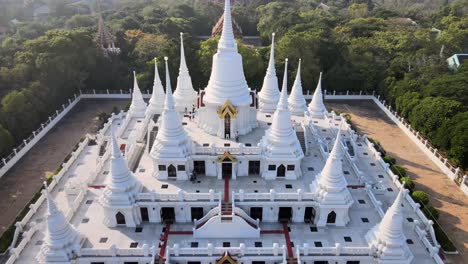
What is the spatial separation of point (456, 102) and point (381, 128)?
880 cm

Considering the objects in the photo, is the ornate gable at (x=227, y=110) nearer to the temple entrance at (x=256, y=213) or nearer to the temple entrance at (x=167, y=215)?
the temple entrance at (x=256, y=213)

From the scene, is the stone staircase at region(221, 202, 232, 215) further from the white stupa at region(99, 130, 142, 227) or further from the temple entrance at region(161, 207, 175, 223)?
the white stupa at region(99, 130, 142, 227)

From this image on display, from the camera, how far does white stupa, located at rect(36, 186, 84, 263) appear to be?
21141 mm

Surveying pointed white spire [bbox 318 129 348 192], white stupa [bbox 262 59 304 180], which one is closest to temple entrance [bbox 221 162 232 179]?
white stupa [bbox 262 59 304 180]

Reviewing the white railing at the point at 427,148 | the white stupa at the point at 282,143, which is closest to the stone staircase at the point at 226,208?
the white stupa at the point at 282,143

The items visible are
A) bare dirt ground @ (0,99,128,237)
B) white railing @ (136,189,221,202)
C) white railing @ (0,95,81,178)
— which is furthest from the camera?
white railing @ (0,95,81,178)

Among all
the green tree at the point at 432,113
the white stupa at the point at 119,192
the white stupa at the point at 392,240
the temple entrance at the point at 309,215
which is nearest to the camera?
the white stupa at the point at 392,240

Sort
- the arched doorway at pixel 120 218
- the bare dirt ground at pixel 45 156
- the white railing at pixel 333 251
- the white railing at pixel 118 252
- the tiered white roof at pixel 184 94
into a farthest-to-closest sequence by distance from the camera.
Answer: the tiered white roof at pixel 184 94 → the bare dirt ground at pixel 45 156 → the arched doorway at pixel 120 218 → the white railing at pixel 333 251 → the white railing at pixel 118 252

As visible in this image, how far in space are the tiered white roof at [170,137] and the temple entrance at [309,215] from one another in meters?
9.89

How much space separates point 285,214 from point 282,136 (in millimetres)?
5785

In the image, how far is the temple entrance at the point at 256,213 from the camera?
25.4 meters

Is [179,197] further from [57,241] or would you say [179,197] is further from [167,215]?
[57,241]

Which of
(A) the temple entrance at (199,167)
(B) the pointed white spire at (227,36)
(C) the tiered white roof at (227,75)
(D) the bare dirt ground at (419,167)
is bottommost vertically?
(D) the bare dirt ground at (419,167)

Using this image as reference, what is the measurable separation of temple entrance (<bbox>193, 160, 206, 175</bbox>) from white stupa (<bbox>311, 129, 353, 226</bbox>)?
880 centimetres
